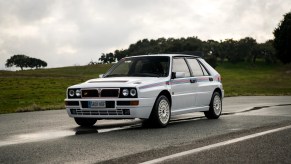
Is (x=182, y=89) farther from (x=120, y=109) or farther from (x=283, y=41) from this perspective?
(x=283, y=41)

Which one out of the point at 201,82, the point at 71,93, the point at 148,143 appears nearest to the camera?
the point at 148,143

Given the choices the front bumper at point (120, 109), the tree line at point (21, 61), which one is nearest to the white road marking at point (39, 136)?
the front bumper at point (120, 109)

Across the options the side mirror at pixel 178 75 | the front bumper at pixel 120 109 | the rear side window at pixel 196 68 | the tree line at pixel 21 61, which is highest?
the tree line at pixel 21 61

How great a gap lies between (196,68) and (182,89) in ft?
Result: 3.88

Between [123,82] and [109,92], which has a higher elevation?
[123,82]

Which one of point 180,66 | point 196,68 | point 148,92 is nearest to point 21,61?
point 196,68

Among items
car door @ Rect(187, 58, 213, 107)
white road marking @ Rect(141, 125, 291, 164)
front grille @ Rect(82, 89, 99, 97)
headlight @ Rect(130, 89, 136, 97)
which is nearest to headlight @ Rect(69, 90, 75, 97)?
front grille @ Rect(82, 89, 99, 97)

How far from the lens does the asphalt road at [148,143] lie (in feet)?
19.1

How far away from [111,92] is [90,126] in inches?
56.2

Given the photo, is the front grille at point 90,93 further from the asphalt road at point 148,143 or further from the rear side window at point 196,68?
the rear side window at point 196,68

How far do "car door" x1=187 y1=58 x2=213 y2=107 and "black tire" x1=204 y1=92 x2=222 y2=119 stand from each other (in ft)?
0.63

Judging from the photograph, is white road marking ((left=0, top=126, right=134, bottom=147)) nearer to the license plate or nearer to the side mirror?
the license plate

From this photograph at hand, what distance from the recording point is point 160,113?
377 inches

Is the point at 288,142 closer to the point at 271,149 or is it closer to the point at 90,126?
the point at 271,149
